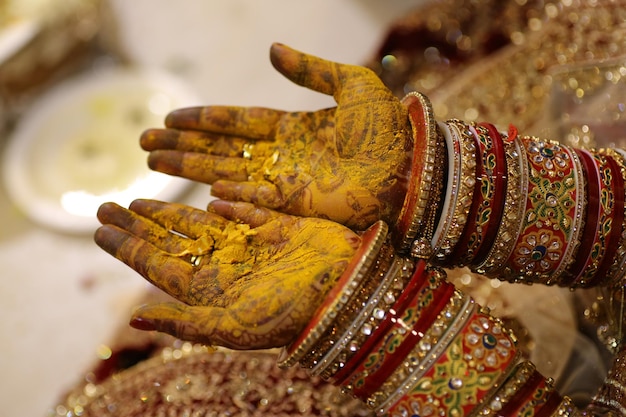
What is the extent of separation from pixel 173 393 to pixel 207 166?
0.36 m

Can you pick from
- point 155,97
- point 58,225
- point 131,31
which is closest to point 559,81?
point 155,97

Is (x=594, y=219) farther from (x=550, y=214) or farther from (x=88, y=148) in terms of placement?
(x=88, y=148)

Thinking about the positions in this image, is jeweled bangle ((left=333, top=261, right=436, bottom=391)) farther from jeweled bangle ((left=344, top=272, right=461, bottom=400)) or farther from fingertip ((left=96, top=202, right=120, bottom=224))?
fingertip ((left=96, top=202, right=120, bottom=224))

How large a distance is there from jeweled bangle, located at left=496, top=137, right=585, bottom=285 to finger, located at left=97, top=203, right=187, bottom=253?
446mm

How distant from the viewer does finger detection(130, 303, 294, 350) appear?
0.68 meters

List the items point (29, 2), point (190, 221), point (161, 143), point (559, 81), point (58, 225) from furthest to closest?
1. point (29, 2)
2. point (58, 225)
3. point (559, 81)
4. point (161, 143)
5. point (190, 221)

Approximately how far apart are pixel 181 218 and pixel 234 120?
0.58ft

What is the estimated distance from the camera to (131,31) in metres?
2.23

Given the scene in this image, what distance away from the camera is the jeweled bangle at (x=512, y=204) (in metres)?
0.80

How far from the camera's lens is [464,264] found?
0.86 meters

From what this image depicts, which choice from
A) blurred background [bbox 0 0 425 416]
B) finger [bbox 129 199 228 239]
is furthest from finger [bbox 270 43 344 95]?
blurred background [bbox 0 0 425 416]

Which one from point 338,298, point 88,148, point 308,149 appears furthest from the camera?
point 88,148

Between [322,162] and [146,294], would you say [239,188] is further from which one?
[146,294]

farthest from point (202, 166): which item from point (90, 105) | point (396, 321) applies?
point (90, 105)
